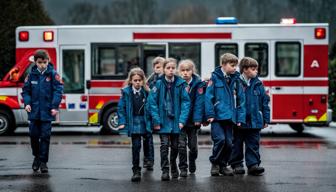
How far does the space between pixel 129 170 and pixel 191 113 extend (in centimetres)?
140

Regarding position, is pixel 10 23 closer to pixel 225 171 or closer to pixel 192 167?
pixel 192 167

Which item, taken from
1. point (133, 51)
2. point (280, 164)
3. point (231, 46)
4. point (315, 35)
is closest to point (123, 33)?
point (133, 51)

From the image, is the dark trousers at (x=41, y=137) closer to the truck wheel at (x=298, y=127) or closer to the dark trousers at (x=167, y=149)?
the dark trousers at (x=167, y=149)

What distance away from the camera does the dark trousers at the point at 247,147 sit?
400 inches

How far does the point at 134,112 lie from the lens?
9734mm

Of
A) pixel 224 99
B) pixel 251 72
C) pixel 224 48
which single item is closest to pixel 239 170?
pixel 224 99

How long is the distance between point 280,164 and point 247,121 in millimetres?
1577

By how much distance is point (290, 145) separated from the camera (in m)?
14.7

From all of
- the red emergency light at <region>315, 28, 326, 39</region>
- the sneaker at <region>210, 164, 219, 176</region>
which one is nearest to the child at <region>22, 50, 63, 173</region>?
the sneaker at <region>210, 164, 219, 176</region>

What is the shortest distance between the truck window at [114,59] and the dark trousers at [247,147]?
778 centimetres

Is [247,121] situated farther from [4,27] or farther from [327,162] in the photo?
[4,27]

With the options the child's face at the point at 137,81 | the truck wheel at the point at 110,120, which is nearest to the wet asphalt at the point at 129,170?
the child's face at the point at 137,81

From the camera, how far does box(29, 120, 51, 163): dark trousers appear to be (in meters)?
10.4

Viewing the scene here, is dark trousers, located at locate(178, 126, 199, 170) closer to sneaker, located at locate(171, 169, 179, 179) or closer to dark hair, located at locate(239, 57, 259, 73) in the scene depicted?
sneaker, located at locate(171, 169, 179, 179)
